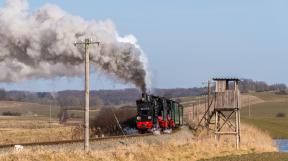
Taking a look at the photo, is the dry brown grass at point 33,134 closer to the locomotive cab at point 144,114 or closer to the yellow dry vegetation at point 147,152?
the locomotive cab at point 144,114

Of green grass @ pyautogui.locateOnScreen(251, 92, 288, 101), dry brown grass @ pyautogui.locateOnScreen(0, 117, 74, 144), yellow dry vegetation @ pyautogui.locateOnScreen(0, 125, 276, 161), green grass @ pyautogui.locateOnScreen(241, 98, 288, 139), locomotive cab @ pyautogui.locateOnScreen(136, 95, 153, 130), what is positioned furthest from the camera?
green grass @ pyautogui.locateOnScreen(251, 92, 288, 101)

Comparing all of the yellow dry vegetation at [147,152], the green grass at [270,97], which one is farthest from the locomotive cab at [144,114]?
the green grass at [270,97]

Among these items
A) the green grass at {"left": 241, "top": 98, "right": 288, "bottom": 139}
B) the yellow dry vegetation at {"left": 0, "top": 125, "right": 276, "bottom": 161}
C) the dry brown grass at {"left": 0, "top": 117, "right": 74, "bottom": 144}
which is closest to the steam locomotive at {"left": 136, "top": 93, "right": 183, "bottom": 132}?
the dry brown grass at {"left": 0, "top": 117, "right": 74, "bottom": 144}

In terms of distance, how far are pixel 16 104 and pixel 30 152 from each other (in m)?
166

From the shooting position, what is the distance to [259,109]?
565ft

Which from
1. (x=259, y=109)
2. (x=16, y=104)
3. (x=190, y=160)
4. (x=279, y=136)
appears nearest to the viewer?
(x=190, y=160)

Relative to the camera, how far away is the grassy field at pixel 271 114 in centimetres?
12638

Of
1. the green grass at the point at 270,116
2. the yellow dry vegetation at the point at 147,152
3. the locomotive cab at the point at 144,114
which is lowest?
the green grass at the point at 270,116

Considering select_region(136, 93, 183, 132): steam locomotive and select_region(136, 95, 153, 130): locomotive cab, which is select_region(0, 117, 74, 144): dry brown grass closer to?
select_region(136, 95, 153, 130): locomotive cab

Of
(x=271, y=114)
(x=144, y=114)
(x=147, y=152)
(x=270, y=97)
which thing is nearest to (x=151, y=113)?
(x=144, y=114)

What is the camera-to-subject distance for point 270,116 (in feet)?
527

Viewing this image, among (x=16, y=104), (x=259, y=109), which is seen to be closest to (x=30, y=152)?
(x=259, y=109)

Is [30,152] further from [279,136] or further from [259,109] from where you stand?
[259,109]

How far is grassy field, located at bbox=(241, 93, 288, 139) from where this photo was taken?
126 meters
